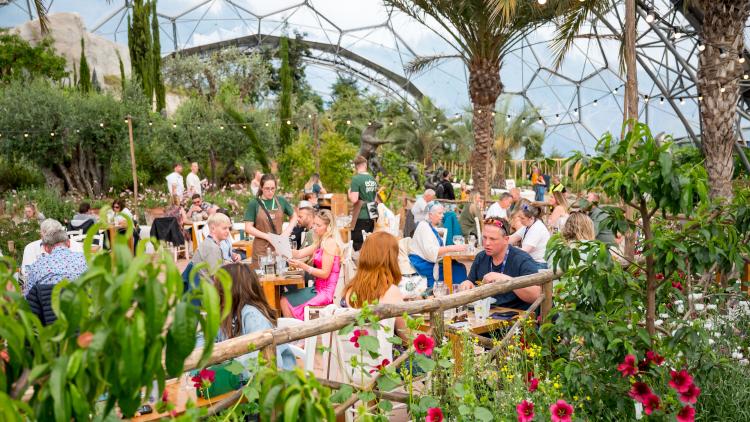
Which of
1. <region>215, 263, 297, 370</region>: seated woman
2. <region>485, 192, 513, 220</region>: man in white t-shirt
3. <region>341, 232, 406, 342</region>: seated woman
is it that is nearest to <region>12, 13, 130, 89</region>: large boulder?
<region>485, 192, 513, 220</region>: man in white t-shirt

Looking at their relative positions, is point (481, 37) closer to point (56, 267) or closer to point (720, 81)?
point (720, 81)

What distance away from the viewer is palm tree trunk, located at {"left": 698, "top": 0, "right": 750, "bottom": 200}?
9.12 meters

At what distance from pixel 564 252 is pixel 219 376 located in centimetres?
199

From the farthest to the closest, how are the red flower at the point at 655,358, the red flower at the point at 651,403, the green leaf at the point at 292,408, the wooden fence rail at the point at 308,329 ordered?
the red flower at the point at 655,358, the red flower at the point at 651,403, the wooden fence rail at the point at 308,329, the green leaf at the point at 292,408

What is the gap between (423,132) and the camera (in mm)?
32438

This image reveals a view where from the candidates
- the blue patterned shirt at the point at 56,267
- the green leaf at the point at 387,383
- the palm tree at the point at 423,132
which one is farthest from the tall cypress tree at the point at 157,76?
the green leaf at the point at 387,383

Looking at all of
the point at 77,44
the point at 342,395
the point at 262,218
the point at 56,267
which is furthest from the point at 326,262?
the point at 77,44

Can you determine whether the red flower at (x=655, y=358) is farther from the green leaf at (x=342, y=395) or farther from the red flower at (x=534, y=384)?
the green leaf at (x=342, y=395)

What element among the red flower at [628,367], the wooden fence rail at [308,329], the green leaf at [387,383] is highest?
the wooden fence rail at [308,329]

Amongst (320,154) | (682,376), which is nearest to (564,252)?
(682,376)

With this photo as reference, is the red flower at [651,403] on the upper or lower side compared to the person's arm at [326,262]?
lower

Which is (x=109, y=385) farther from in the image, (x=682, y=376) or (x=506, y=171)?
(x=506, y=171)

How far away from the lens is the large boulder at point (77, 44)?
119 feet

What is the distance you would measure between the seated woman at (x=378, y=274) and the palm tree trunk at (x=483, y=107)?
10053mm
